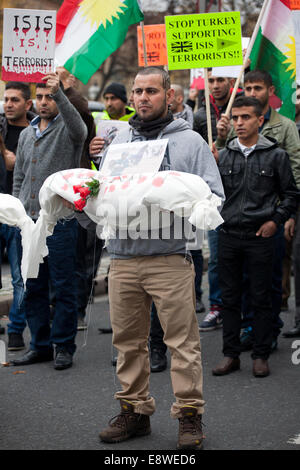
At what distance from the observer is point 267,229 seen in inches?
233

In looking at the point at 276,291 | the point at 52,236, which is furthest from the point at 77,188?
the point at 276,291

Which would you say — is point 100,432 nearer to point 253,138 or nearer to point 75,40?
point 253,138

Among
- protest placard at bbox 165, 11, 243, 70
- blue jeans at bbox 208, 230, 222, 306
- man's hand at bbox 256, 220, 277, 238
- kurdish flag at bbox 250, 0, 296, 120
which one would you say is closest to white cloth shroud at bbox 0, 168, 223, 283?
man's hand at bbox 256, 220, 277, 238

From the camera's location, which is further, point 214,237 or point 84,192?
point 214,237

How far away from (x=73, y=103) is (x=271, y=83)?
1.79 meters

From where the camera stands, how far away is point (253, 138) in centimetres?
609

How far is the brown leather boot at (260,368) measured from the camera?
5828 millimetres

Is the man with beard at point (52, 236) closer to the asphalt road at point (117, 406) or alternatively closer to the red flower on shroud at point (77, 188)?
the asphalt road at point (117, 406)

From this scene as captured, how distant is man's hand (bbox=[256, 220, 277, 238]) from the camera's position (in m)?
5.93

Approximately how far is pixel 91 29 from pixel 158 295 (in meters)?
3.06

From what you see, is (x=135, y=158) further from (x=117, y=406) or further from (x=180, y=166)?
(x=117, y=406)

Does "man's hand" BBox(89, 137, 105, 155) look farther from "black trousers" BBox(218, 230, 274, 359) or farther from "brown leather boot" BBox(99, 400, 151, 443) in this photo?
"brown leather boot" BBox(99, 400, 151, 443)

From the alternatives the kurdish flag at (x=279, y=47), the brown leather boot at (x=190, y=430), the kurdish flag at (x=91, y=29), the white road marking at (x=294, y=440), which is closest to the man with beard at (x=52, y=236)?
the kurdish flag at (x=91, y=29)
